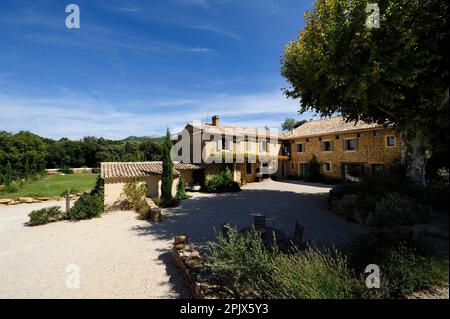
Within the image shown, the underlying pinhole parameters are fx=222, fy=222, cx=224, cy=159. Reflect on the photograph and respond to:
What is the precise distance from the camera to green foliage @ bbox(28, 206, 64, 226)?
46.2 ft

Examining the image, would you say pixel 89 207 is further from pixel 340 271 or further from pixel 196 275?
pixel 340 271

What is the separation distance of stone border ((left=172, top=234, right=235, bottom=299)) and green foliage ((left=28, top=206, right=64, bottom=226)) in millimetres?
11194

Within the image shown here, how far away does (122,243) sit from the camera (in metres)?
10.3

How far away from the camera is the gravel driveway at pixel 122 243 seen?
6746mm

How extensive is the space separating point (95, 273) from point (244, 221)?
7289 mm

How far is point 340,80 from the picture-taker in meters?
10.8

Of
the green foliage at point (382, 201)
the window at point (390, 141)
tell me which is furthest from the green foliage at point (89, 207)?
the window at point (390, 141)

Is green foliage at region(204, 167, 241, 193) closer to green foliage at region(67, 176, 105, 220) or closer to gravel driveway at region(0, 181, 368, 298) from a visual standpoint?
gravel driveway at region(0, 181, 368, 298)

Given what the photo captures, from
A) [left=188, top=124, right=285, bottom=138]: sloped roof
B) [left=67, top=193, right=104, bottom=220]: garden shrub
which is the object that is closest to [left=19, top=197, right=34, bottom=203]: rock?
[left=67, top=193, right=104, bottom=220]: garden shrub

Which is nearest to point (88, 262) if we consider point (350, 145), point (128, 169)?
point (128, 169)

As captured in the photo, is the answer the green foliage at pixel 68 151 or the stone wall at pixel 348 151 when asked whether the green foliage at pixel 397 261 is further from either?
the green foliage at pixel 68 151

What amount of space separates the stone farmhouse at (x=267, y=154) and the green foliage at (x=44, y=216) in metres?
3.03

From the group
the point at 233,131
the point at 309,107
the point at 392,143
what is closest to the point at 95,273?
the point at 309,107

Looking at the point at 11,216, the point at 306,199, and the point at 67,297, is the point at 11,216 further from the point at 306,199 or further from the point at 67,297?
the point at 306,199
